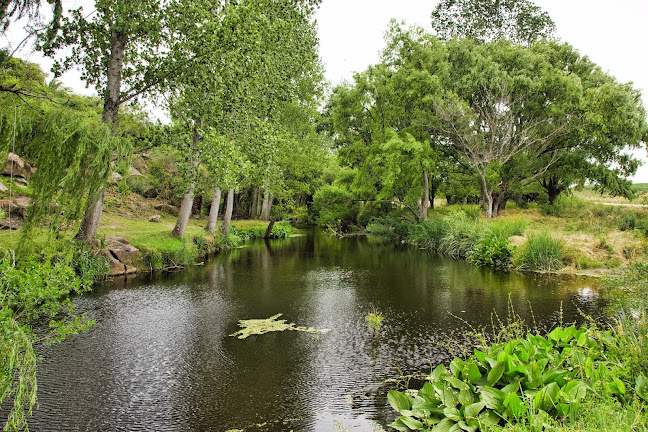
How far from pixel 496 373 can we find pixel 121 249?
1225 cm

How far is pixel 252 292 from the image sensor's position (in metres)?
11.6

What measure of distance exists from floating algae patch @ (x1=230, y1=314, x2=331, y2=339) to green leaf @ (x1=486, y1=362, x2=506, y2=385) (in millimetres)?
→ 4203

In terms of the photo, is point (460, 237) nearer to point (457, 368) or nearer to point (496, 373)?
point (457, 368)

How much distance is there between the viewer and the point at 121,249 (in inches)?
535

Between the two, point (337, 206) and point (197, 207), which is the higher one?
point (337, 206)

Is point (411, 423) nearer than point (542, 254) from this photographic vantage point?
Yes

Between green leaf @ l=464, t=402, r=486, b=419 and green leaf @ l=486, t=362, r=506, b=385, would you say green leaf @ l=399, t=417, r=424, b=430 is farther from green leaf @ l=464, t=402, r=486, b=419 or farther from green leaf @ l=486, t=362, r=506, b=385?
green leaf @ l=486, t=362, r=506, b=385

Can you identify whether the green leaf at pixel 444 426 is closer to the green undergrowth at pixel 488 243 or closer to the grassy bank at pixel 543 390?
the grassy bank at pixel 543 390

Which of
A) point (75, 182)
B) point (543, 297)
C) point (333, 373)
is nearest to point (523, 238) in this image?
point (543, 297)

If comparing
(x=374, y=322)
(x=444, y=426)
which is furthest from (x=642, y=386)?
(x=374, y=322)

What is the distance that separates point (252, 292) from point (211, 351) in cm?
452

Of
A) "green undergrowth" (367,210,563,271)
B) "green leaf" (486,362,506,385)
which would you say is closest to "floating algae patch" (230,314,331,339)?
"green leaf" (486,362,506,385)

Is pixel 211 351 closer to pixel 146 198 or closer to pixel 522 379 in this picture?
pixel 522 379

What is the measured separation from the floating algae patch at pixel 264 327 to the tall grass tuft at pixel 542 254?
972 cm
